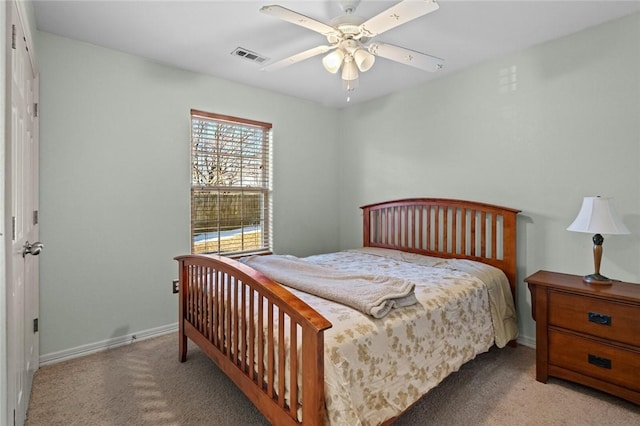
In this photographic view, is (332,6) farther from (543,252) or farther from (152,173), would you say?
(543,252)

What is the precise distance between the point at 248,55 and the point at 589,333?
3.18 m

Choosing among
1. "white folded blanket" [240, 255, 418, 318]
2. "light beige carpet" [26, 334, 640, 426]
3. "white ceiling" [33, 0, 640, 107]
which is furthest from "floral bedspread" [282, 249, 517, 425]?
"white ceiling" [33, 0, 640, 107]

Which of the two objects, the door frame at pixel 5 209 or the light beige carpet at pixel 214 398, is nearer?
the door frame at pixel 5 209

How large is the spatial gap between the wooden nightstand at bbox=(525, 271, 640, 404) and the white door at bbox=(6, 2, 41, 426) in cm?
287

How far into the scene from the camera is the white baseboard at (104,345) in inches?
96.5

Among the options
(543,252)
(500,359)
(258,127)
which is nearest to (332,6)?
(258,127)

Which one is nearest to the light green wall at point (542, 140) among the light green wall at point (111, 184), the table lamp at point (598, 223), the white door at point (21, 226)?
the table lamp at point (598, 223)

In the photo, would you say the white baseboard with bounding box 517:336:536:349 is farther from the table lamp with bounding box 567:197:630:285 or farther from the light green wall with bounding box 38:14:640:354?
the table lamp with bounding box 567:197:630:285

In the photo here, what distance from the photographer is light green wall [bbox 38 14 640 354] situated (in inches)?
92.8

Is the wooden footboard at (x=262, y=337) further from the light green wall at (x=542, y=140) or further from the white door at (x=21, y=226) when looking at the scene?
the light green wall at (x=542, y=140)

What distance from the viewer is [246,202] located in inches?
143

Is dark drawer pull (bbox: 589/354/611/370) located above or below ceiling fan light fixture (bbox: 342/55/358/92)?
below

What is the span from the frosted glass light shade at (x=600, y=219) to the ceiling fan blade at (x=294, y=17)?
6.52ft

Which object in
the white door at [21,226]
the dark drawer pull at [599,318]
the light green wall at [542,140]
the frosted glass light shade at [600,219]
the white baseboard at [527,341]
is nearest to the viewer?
the white door at [21,226]
